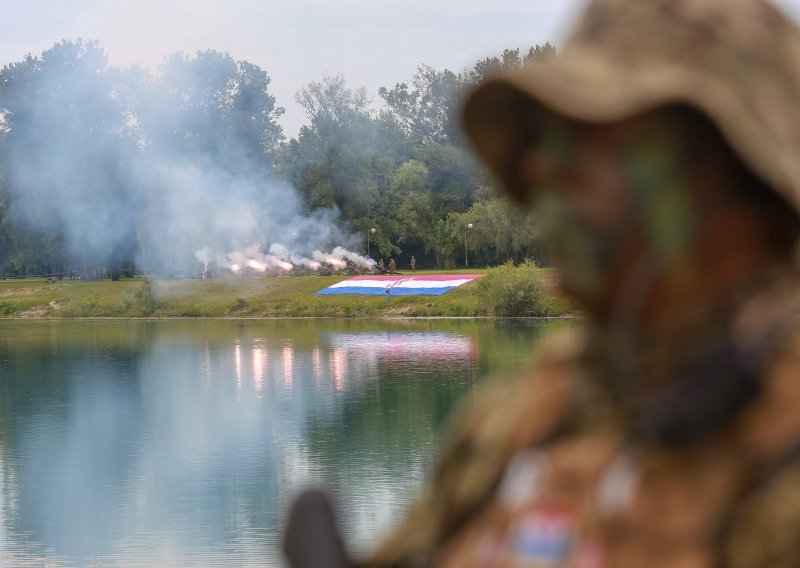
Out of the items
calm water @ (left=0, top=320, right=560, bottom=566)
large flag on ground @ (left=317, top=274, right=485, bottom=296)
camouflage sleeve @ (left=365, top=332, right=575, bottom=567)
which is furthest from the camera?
large flag on ground @ (left=317, top=274, right=485, bottom=296)

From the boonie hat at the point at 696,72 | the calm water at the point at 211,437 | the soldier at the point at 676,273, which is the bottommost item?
the calm water at the point at 211,437

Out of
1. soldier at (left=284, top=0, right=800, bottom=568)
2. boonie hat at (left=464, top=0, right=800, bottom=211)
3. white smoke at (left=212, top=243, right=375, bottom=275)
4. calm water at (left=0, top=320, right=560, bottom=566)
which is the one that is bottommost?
calm water at (left=0, top=320, right=560, bottom=566)

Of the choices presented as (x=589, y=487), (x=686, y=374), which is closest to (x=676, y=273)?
(x=686, y=374)

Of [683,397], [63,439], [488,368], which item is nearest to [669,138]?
[683,397]

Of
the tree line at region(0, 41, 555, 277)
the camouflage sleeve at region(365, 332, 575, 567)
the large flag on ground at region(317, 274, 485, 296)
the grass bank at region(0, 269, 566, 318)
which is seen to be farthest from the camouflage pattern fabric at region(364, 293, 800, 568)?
the tree line at region(0, 41, 555, 277)

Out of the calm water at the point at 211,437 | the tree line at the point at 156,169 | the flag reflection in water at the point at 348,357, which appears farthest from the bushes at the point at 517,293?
the tree line at the point at 156,169

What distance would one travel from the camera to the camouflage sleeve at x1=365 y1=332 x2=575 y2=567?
1.25 metres

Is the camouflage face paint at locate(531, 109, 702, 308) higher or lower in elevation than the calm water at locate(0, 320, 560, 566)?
higher

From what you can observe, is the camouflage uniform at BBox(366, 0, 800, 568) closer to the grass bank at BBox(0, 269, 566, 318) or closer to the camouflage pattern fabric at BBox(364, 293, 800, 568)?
the camouflage pattern fabric at BBox(364, 293, 800, 568)

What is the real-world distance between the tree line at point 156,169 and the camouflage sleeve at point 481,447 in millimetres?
54197

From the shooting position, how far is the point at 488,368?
25.6 metres

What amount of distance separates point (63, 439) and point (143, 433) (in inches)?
47.9

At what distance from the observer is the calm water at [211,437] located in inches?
550

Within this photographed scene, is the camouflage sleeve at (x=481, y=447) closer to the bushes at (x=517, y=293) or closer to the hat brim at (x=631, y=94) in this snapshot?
the hat brim at (x=631, y=94)
